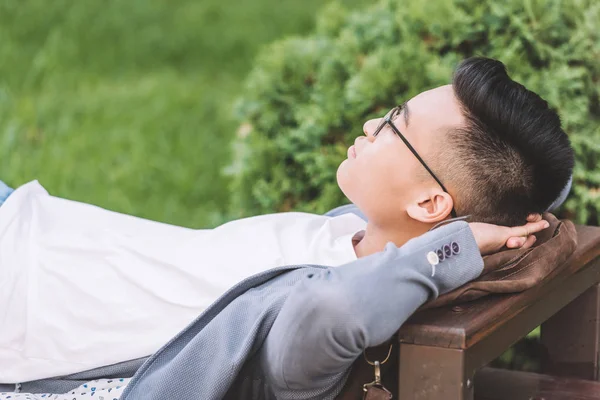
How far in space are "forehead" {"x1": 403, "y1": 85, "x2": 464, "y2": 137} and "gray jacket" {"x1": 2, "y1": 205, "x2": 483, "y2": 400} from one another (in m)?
0.37

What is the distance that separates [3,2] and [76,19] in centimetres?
66

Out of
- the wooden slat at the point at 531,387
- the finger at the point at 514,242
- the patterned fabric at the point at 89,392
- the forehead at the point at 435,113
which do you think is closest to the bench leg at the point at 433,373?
the finger at the point at 514,242

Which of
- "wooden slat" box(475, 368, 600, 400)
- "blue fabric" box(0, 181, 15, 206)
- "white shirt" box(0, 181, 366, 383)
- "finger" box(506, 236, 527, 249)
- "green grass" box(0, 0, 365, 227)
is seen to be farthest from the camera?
"green grass" box(0, 0, 365, 227)

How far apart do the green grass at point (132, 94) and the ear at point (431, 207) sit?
2698 millimetres

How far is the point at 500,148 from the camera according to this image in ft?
8.40

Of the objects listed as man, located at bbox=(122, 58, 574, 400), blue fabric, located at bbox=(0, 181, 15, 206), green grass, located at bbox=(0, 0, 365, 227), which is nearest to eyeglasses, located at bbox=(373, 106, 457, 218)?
man, located at bbox=(122, 58, 574, 400)

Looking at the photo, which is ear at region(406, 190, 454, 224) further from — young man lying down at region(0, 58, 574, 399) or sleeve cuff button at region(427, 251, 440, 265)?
sleeve cuff button at region(427, 251, 440, 265)

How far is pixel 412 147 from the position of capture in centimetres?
260

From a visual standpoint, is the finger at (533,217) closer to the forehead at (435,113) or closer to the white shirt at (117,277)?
the forehead at (435,113)

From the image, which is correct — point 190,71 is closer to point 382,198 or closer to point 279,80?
point 279,80

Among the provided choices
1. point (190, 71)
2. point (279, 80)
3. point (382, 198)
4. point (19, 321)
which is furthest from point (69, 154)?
point (382, 198)

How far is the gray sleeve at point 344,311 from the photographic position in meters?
2.06

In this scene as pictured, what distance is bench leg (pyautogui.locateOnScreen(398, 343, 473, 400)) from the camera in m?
2.11

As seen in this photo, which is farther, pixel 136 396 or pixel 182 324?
pixel 182 324
